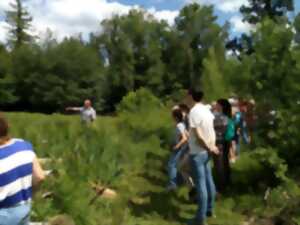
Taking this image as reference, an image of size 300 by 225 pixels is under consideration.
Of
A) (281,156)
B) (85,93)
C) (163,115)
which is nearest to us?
(281,156)

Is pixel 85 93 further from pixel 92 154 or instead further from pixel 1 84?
pixel 92 154

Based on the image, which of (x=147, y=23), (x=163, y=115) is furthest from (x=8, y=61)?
(x=163, y=115)

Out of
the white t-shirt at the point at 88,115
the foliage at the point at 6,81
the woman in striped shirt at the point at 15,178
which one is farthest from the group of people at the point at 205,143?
the foliage at the point at 6,81

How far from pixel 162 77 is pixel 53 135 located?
63878 mm

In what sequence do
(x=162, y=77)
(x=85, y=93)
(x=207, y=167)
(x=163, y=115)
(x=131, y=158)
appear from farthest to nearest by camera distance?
1. (x=162, y=77)
2. (x=85, y=93)
3. (x=163, y=115)
4. (x=131, y=158)
5. (x=207, y=167)

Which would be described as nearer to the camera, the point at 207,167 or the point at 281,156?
the point at 207,167

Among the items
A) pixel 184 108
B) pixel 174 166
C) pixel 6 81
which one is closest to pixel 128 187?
pixel 174 166

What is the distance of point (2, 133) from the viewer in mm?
5035

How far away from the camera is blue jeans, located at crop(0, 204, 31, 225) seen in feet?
16.3

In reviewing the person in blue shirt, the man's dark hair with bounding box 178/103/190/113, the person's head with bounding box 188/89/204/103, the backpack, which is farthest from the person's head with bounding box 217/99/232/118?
the person's head with bounding box 188/89/204/103

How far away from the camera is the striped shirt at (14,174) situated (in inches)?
193

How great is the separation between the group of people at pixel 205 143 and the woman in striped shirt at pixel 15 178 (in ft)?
11.9

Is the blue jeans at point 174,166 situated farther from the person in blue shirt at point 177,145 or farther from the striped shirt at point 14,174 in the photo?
the striped shirt at point 14,174

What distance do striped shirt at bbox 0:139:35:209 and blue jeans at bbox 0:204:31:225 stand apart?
32 mm
